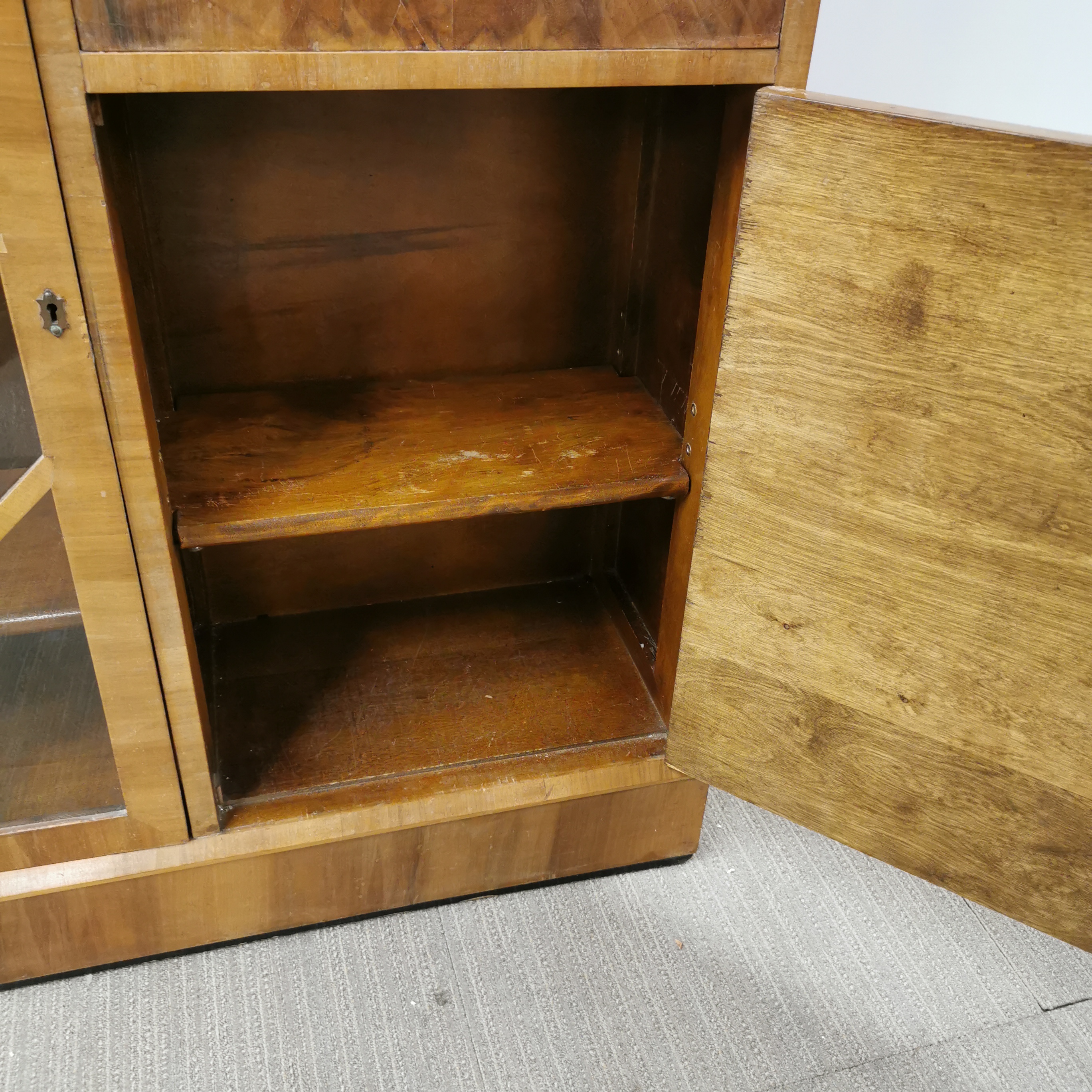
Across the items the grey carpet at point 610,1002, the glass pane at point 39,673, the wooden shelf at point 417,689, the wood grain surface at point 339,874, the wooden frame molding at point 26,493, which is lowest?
the grey carpet at point 610,1002

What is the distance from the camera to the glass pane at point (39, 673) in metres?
0.70

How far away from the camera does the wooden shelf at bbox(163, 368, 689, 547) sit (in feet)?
2.76

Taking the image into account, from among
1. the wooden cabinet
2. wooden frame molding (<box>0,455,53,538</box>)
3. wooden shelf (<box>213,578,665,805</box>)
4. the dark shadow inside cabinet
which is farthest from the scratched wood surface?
wooden shelf (<box>213,578,665,805</box>)

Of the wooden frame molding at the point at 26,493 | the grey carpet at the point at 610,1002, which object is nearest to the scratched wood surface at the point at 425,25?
the wooden frame molding at the point at 26,493

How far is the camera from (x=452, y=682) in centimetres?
112

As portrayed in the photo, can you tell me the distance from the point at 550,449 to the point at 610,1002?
0.53 meters

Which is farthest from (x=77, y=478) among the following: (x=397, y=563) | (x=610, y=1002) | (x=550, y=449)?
(x=610, y=1002)

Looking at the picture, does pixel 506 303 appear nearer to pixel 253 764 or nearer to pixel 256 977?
pixel 253 764

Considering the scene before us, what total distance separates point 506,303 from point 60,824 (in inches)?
25.8

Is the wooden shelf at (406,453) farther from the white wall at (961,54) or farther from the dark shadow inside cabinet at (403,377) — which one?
the white wall at (961,54)

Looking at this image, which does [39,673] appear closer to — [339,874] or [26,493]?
[26,493]

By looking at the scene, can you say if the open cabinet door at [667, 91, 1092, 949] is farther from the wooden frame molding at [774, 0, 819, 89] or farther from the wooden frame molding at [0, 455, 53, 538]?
the wooden frame molding at [0, 455, 53, 538]

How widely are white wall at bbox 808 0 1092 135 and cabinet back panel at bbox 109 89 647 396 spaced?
33 cm

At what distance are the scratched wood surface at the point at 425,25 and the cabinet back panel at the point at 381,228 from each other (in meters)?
0.32
